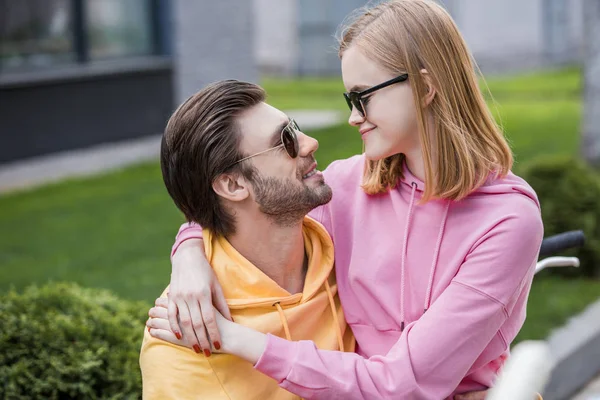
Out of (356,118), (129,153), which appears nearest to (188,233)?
(356,118)

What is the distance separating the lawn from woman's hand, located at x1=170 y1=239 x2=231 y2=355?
1.38 metres

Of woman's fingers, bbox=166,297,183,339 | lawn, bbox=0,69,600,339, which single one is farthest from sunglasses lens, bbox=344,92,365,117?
lawn, bbox=0,69,600,339

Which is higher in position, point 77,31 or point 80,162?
point 77,31

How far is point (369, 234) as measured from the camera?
2.60m

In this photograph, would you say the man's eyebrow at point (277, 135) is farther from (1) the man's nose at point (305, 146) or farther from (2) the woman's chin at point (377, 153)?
(2) the woman's chin at point (377, 153)

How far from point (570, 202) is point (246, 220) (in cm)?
420

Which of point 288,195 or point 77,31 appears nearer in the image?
point 288,195

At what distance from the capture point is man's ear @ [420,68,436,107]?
2354 mm

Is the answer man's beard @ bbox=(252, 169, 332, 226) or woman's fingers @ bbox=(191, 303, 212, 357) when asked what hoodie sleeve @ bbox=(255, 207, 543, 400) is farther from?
man's beard @ bbox=(252, 169, 332, 226)

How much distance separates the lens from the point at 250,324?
2457 millimetres

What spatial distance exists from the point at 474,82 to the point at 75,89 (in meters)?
10.7

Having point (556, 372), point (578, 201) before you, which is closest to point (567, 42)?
point (578, 201)

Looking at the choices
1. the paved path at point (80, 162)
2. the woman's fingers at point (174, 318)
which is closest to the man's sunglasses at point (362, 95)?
the woman's fingers at point (174, 318)

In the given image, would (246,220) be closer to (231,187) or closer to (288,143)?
(231,187)
